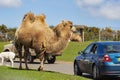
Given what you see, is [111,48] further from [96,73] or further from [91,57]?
[96,73]

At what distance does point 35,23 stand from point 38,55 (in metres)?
1.58

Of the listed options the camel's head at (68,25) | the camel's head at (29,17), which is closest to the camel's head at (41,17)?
the camel's head at (29,17)

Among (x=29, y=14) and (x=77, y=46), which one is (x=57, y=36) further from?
(x=77, y=46)

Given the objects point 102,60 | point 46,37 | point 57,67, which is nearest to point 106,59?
point 102,60

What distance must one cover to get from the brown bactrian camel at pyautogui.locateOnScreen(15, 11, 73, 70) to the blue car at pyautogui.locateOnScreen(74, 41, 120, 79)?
1.28 meters

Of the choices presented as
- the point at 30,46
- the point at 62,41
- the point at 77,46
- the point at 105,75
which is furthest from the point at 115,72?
the point at 77,46

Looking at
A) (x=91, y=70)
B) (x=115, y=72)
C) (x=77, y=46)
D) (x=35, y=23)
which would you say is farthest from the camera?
(x=77, y=46)

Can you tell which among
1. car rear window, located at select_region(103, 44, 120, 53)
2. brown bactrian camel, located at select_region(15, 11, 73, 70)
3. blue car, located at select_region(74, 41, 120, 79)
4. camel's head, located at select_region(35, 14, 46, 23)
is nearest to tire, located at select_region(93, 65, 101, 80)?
blue car, located at select_region(74, 41, 120, 79)

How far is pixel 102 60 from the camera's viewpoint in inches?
733

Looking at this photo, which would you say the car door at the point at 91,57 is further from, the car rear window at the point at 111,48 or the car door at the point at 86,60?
the car rear window at the point at 111,48

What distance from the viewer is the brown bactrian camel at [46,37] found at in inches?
811

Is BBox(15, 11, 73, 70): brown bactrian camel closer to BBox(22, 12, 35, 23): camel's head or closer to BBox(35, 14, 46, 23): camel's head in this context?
BBox(35, 14, 46, 23): camel's head

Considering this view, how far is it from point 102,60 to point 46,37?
339 cm

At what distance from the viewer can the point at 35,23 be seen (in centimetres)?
2139
